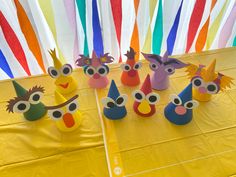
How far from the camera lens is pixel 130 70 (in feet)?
3.45

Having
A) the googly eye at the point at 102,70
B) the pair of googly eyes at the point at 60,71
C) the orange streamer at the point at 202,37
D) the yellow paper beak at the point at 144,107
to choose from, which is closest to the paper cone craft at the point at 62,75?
the pair of googly eyes at the point at 60,71

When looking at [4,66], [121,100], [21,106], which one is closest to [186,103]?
[121,100]

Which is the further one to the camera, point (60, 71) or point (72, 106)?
point (60, 71)

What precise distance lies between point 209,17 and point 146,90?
702mm

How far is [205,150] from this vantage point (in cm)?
83

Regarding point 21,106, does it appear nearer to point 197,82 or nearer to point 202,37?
point 197,82

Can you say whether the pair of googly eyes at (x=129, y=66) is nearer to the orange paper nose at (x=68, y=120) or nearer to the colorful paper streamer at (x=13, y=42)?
the orange paper nose at (x=68, y=120)

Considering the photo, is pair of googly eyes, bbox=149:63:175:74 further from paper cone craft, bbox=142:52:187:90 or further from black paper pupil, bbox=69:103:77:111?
black paper pupil, bbox=69:103:77:111

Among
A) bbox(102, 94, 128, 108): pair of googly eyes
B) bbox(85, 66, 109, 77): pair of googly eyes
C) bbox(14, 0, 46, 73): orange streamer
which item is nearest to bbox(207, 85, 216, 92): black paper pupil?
bbox(102, 94, 128, 108): pair of googly eyes

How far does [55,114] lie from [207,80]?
0.62 metres

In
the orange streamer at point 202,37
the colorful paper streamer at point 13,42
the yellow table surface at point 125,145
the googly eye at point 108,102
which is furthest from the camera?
the orange streamer at point 202,37

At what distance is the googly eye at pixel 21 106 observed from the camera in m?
0.84

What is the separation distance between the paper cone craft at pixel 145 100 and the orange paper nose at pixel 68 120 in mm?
258

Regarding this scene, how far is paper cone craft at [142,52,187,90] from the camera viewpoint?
100cm
